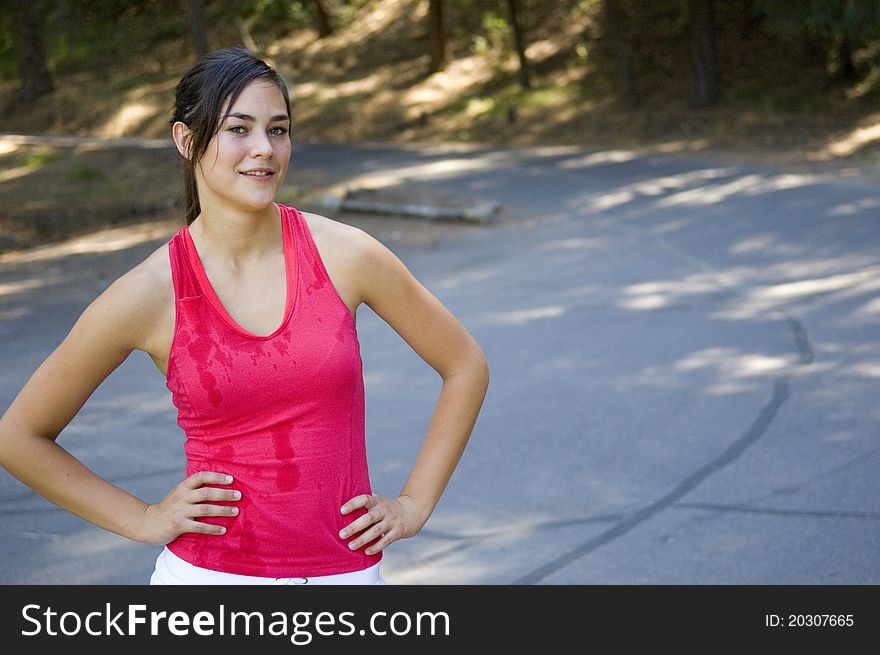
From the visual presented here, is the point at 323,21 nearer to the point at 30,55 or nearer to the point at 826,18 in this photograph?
the point at 30,55

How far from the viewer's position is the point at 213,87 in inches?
90.4

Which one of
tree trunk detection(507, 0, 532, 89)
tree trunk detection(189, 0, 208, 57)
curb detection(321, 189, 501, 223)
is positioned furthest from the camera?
tree trunk detection(507, 0, 532, 89)

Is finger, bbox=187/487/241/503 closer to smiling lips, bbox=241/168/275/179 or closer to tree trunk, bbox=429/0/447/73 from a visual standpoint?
smiling lips, bbox=241/168/275/179

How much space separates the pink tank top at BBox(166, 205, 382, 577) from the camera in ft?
7.30

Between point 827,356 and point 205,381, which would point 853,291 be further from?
point 205,381

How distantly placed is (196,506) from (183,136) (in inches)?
30.2

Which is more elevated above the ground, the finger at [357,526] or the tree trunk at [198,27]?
the tree trunk at [198,27]

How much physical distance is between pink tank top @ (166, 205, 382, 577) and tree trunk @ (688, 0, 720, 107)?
73.9ft

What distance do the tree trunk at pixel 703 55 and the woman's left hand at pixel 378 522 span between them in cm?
2241

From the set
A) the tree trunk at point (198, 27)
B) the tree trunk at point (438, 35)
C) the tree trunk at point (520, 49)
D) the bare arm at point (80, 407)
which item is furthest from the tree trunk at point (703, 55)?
the bare arm at point (80, 407)

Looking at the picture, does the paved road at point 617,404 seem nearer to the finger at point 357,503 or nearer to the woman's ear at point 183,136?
the finger at point 357,503

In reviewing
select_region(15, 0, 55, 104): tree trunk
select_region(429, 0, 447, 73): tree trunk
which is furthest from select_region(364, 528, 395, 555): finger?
select_region(15, 0, 55, 104): tree trunk

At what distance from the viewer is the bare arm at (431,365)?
7.84 feet

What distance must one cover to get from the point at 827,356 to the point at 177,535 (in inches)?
249
